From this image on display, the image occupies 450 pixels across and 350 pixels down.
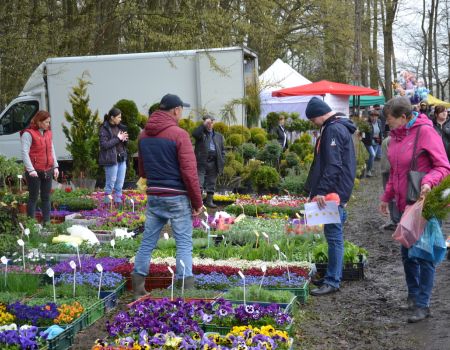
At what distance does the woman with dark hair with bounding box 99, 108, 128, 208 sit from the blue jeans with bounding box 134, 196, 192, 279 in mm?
5143

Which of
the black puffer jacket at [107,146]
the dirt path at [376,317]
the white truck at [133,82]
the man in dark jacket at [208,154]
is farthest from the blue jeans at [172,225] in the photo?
the white truck at [133,82]

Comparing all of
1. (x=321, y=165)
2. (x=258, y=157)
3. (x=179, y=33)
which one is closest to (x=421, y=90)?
(x=258, y=157)

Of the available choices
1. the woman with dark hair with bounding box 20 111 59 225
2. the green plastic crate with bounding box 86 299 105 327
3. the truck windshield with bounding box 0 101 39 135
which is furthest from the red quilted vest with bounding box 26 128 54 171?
the truck windshield with bounding box 0 101 39 135

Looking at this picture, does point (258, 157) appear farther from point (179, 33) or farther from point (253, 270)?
point (253, 270)

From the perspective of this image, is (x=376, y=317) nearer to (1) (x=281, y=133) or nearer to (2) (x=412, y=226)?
(2) (x=412, y=226)

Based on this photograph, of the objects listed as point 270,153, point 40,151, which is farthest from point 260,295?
point 270,153

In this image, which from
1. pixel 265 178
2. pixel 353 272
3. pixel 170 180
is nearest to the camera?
pixel 170 180

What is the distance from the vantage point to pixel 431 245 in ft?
19.4

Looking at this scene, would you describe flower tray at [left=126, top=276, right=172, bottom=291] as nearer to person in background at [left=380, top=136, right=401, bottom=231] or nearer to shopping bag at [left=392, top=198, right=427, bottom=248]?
shopping bag at [left=392, top=198, right=427, bottom=248]

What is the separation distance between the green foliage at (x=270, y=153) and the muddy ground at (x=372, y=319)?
7.76m

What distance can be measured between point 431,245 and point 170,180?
2427mm

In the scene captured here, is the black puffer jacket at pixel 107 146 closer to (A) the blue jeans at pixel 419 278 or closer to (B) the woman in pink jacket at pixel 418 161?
(B) the woman in pink jacket at pixel 418 161

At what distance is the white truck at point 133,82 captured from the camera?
17.8 m

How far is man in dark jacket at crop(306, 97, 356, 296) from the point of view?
688 centimetres
